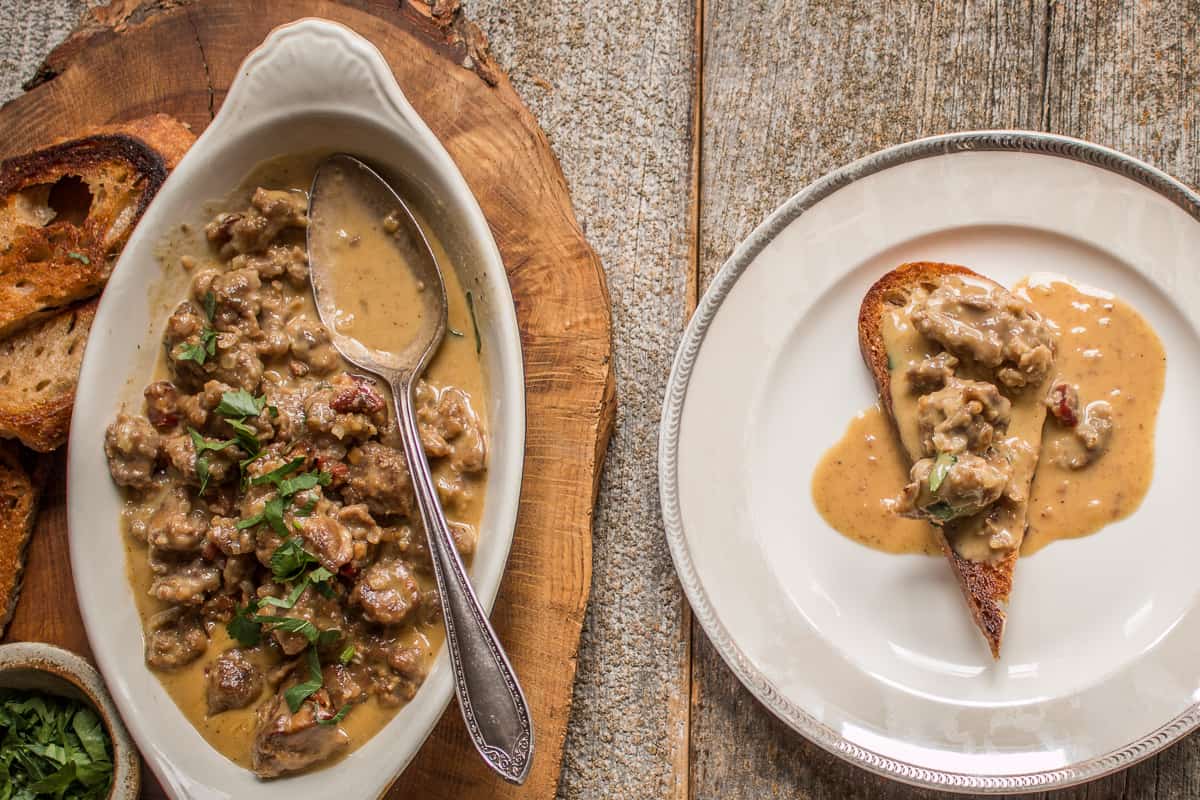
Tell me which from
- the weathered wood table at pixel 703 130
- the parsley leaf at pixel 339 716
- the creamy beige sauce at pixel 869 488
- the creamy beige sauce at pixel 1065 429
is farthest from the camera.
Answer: the weathered wood table at pixel 703 130

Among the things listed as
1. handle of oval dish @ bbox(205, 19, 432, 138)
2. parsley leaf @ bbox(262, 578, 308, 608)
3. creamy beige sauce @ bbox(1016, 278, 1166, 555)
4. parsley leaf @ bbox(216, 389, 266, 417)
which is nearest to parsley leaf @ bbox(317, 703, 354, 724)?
parsley leaf @ bbox(262, 578, 308, 608)

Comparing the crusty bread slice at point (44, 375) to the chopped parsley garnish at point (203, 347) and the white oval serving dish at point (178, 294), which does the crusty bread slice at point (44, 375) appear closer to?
the white oval serving dish at point (178, 294)

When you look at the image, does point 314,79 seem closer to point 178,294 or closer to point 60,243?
point 178,294

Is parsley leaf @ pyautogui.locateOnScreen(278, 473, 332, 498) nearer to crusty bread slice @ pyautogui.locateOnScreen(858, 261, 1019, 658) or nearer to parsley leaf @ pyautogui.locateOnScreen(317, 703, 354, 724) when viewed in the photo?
parsley leaf @ pyautogui.locateOnScreen(317, 703, 354, 724)

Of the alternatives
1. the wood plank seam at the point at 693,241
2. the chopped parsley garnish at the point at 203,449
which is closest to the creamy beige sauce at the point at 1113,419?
the wood plank seam at the point at 693,241

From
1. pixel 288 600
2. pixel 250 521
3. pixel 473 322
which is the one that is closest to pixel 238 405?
pixel 250 521

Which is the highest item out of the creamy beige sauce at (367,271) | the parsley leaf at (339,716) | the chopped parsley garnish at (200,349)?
the creamy beige sauce at (367,271)

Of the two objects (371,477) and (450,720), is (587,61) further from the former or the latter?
(450,720)
